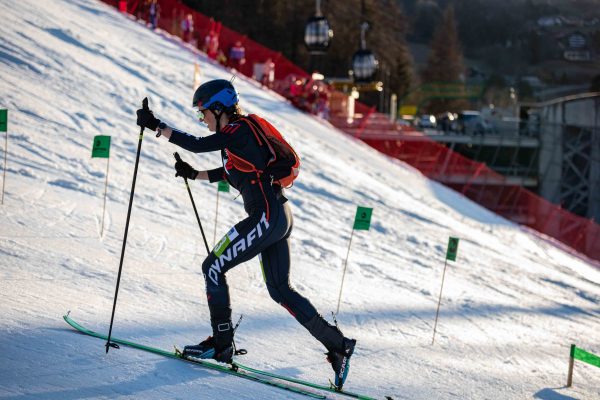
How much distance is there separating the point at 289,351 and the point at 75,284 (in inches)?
72.1

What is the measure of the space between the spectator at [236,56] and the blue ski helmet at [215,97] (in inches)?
804

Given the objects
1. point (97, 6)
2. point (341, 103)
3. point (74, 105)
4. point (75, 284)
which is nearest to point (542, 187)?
point (341, 103)

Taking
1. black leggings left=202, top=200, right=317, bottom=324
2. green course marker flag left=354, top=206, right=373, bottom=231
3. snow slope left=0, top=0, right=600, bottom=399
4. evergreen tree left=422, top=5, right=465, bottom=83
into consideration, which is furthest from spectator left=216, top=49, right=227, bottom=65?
evergreen tree left=422, top=5, right=465, bottom=83

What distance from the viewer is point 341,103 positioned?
90.5 ft

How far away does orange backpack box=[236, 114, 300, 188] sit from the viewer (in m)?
4.70

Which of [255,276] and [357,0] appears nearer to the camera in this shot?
[255,276]

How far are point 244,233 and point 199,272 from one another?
310 centimetres

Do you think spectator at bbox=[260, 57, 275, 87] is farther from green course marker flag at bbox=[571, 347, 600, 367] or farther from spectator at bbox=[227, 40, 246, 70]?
green course marker flag at bbox=[571, 347, 600, 367]

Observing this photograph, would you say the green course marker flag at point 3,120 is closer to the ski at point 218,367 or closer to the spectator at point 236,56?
the ski at point 218,367

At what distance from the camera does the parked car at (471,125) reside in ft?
130

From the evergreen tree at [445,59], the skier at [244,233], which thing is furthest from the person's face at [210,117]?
the evergreen tree at [445,59]

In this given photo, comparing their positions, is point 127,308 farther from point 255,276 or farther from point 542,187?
→ point 542,187

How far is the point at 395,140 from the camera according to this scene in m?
25.8

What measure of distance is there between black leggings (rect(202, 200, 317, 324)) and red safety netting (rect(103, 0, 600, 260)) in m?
15.8
